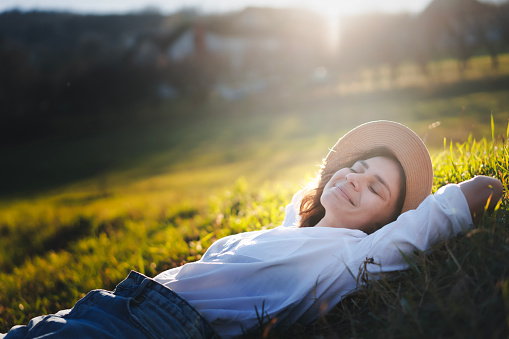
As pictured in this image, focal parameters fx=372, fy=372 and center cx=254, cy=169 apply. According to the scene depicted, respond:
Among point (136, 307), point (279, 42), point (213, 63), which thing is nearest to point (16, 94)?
point (213, 63)

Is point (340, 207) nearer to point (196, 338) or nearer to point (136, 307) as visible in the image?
point (196, 338)

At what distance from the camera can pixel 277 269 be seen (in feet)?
7.02

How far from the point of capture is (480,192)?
2.12 meters

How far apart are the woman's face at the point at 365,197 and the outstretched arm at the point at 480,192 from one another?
1.42 feet

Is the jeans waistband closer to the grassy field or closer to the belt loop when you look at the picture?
the belt loop

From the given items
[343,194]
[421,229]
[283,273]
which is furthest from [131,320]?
[421,229]

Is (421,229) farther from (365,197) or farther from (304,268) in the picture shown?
(304,268)

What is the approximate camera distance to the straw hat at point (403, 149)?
2420 millimetres

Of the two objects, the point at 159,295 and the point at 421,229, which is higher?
the point at 421,229

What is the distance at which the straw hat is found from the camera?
2.42m

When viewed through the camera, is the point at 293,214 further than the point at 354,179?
Yes

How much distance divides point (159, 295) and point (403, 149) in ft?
5.89

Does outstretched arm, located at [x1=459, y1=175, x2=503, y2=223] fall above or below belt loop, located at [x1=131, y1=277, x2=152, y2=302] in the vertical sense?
above

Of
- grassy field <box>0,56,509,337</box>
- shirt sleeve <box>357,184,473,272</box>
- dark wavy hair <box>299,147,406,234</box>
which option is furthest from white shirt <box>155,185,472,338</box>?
dark wavy hair <box>299,147,406,234</box>
